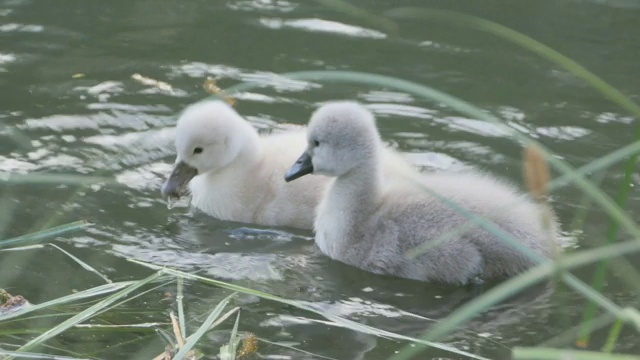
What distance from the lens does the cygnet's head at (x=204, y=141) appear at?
521 cm

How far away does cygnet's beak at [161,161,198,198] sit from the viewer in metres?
5.18

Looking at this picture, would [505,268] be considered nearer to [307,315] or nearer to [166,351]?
[307,315]

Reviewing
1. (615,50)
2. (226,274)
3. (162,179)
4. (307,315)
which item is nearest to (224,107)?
(162,179)

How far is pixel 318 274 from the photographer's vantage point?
475 centimetres

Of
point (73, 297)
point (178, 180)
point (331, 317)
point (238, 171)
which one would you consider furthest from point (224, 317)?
point (238, 171)

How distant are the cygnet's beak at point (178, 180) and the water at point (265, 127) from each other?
0.13 meters

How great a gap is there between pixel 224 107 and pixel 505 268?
1561mm

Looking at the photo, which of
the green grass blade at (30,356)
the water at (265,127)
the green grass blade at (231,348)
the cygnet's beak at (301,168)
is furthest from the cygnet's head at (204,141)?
the green grass blade at (30,356)

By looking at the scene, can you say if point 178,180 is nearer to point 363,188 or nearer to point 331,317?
point 363,188

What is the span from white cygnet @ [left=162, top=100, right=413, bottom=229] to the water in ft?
0.38

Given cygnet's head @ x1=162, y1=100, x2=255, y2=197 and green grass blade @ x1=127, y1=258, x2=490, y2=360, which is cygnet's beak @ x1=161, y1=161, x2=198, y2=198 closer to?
cygnet's head @ x1=162, y1=100, x2=255, y2=197

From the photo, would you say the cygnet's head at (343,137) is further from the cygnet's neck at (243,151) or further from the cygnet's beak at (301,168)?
the cygnet's neck at (243,151)

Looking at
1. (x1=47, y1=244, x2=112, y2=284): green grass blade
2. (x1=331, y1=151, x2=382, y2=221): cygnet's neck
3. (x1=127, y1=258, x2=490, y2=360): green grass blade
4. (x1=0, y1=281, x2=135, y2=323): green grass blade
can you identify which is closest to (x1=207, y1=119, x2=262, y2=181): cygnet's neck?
(x1=331, y1=151, x2=382, y2=221): cygnet's neck

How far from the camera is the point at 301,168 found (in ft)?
16.0
